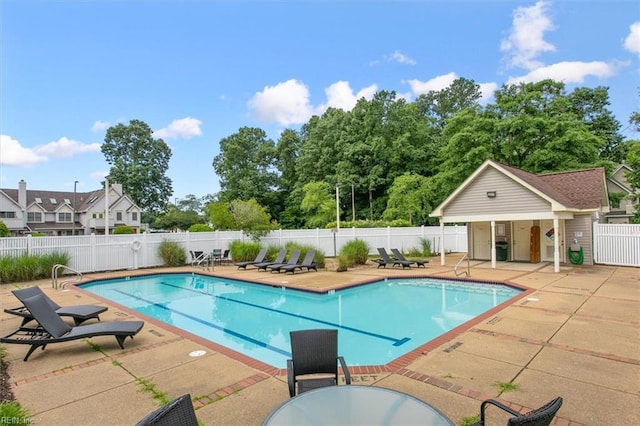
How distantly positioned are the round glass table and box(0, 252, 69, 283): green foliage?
14.6 metres

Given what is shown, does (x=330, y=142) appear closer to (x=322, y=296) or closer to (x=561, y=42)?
(x=561, y=42)

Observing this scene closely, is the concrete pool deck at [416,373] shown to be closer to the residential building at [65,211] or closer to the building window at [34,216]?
the residential building at [65,211]

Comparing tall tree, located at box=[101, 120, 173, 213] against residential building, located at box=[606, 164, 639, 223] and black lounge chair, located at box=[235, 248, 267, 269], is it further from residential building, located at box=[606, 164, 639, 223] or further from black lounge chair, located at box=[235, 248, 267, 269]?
residential building, located at box=[606, 164, 639, 223]

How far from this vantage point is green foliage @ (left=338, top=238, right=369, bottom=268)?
15.6 metres

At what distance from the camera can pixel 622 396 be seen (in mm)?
3727

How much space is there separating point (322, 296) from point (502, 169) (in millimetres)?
9600

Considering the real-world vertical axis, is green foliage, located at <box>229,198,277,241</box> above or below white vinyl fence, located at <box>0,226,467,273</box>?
above

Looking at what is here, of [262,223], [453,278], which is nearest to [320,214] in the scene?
[262,223]

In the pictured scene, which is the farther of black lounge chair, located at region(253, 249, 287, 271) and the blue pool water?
black lounge chair, located at region(253, 249, 287, 271)

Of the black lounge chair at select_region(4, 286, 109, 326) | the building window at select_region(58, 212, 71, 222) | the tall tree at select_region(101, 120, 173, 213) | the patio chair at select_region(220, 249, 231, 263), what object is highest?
the tall tree at select_region(101, 120, 173, 213)

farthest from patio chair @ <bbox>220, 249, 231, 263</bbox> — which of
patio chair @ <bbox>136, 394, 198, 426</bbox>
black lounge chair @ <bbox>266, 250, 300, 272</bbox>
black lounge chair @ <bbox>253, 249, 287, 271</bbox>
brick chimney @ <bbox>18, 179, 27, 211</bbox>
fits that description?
brick chimney @ <bbox>18, 179, 27, 211</bbox>

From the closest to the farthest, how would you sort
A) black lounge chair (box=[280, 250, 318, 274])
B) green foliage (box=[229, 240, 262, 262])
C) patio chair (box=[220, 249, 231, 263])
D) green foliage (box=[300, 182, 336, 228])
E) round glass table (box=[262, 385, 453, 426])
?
round glass table (box=[262, 385, 453, 426]), black lounge chair (box=[280, 250, 318, 274]), green foliage (box=[229, 240, 262, 262]), patio chair (box=[220, 249, 231, 263]), green foliage (box=[300, 182, 336, 228])

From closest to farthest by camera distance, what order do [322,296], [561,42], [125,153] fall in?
[322,296] → [561,42] → [125,153]

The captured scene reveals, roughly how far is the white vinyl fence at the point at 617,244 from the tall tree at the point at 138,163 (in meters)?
53.8
